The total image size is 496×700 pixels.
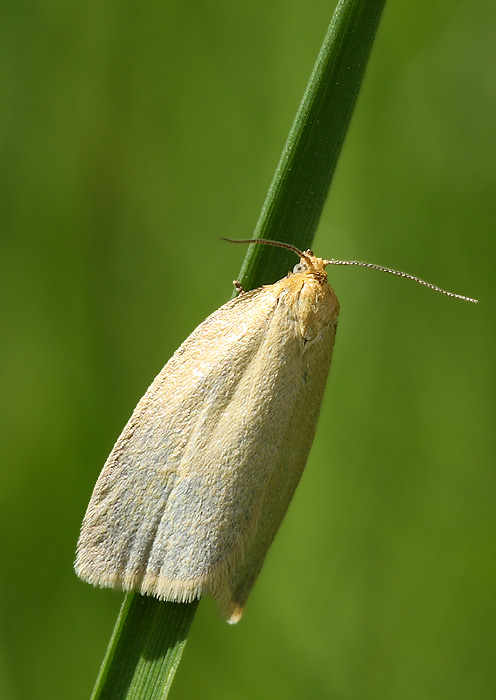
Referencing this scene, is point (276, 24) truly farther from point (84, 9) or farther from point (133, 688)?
point (133, 688)

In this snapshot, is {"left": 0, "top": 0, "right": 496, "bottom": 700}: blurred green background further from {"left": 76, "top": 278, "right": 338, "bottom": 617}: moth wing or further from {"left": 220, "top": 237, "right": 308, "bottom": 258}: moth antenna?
{"left": 220, "top": 237, "right": 308, "bottom": 258}: moth antenna

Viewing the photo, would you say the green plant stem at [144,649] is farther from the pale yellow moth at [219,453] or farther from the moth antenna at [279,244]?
the moth antenna at [279,244]

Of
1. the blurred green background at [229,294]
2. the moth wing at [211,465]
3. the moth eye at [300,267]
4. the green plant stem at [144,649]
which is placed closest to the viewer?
the green plant stem at [144,649]

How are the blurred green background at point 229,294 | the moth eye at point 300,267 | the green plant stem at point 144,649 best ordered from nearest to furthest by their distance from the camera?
the green plant stem at point 144,649, the moth eye at point 300,267, the blurred green background at point 229,294

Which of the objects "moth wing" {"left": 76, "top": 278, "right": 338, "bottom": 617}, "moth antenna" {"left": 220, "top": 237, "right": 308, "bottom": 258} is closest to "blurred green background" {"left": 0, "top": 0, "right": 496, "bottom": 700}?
"moth wing" {"left": 76, "top": 278, "right": 338, "bottom": 617}

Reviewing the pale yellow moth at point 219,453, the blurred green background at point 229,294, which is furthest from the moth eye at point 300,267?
the blurred green background at point 229,294

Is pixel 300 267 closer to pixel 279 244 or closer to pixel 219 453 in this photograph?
pixel 279 244
